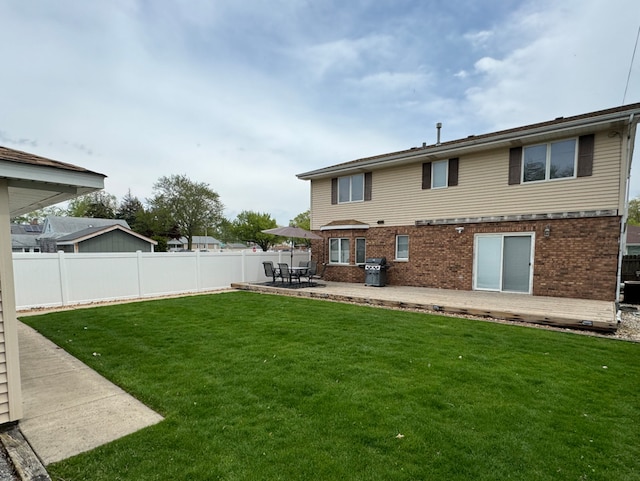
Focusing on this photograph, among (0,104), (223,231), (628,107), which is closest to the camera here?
(628,107)

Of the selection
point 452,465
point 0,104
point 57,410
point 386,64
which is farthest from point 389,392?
point 0,104

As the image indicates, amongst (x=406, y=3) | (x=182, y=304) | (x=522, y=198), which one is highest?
(x=406, y=3)

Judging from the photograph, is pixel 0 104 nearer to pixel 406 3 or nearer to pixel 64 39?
pixel 64 39

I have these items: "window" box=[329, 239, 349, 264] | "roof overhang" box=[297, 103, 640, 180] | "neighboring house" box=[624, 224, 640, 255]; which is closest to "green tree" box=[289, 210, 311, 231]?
"neighboring house" box=[624, 224, 640, 255]

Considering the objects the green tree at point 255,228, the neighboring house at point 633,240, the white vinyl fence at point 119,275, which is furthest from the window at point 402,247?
the green tree at point 255,228

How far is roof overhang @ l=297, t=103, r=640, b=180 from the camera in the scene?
315 inches

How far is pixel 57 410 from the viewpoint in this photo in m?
3.24

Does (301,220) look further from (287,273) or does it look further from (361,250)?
(287,273)

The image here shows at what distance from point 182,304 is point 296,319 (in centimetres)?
400

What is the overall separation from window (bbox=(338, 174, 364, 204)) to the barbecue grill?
9.76 feet

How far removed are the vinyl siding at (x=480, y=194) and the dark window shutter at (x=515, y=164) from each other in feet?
0.40

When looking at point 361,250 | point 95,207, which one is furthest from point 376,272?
point 95,207

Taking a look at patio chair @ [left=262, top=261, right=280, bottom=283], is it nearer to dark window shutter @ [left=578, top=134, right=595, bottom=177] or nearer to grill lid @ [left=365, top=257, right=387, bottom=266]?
grill lid @ [left=365, top=257, right=387, bottom=266]

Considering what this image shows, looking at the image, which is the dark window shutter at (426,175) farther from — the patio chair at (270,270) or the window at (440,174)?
the patio chair at (270,270)
